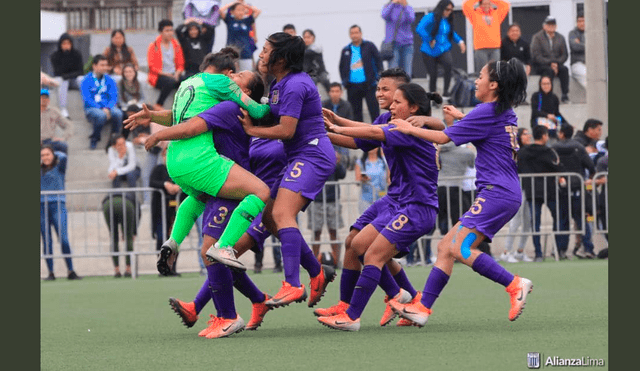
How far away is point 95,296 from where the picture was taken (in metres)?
12.6

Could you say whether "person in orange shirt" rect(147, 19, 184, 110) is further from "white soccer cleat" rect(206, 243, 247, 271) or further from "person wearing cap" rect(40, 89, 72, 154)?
"white soccer cleat" rect(206, 243, 247, 271)

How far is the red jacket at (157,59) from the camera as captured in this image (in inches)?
762

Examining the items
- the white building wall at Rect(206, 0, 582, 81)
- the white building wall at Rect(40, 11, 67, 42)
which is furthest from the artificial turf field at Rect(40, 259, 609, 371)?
the white building wall at Rect(40, 11, 67, 42)

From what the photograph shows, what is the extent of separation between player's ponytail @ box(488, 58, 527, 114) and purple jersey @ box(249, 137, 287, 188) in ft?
5.24

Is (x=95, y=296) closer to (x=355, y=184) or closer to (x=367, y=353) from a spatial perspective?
(x=355, y=184)

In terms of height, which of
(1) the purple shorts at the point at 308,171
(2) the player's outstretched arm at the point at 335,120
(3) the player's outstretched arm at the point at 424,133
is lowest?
(1) the purple shorts at the point at 308,171

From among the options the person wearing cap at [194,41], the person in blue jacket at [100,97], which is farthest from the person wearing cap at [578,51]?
the person in blue jacket at [100,97]

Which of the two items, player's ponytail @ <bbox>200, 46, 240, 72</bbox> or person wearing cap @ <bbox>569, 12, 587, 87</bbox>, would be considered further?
person wearing cap @ <bbox>569, 12, 587, 87</bbox>

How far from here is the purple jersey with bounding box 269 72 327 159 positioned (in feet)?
26.8

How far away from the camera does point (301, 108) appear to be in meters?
8.16

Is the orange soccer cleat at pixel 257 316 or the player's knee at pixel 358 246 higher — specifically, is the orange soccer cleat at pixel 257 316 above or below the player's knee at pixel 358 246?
below

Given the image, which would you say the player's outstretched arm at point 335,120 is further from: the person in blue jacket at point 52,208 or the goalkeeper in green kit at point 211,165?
the person in blue jacket at point 52,208

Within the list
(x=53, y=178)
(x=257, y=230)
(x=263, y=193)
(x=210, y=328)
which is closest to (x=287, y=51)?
(x=263, y=193)

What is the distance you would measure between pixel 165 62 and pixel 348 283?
11565mm
